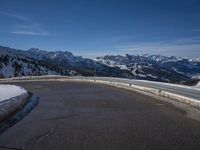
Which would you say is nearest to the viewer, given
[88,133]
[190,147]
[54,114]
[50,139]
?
[190,147]

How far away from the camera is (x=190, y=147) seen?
21.0ft

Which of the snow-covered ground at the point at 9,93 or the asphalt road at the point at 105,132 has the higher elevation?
the asphalt road at the point at 105,132

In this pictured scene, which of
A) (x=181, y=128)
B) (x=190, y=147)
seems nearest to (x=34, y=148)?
(x=190, y=147)

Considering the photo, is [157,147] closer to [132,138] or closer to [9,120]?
[132,138]

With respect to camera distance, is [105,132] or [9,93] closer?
[105,132]

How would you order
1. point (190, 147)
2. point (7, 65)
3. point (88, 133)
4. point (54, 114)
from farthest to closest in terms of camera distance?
point (7, 65), point (54, 114), point (88, 133), point (190, 147)

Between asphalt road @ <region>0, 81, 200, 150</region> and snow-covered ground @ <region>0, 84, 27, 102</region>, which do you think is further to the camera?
snow-covered ground @ <region>0, 84, 27, 102</region>

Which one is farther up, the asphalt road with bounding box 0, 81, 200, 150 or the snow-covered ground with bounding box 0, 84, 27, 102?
the asphalt road with bounding box 0, 81, 200, 150

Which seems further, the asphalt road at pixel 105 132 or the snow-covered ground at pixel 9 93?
the snow-covered ground at pixel 9 93

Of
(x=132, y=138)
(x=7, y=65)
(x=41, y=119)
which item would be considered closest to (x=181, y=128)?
(x=132, y=138)

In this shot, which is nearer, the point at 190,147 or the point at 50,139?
the point at 190,147

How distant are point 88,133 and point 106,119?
2396 millimetres

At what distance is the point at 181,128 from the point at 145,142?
2065 mm

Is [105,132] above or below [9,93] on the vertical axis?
above
